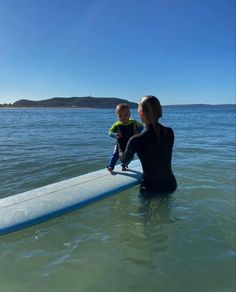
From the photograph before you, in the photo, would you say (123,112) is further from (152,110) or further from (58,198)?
(58,198)

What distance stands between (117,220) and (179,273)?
5.25 ft

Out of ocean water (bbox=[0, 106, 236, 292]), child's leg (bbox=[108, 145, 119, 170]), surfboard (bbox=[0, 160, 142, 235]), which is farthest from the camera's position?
child's leg (bbox=[108, 145, 119, 170])

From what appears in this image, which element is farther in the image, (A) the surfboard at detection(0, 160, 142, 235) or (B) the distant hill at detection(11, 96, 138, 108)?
(B) the distant hill at detection(11, 96, 138, 108)

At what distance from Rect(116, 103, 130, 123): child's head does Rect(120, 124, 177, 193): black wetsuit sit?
1.31 metres

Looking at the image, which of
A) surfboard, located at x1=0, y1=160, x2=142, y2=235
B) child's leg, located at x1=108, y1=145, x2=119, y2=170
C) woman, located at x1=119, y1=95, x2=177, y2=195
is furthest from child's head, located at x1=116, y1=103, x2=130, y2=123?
woman, located at x1=119, y1=95, x2=177, y2=195

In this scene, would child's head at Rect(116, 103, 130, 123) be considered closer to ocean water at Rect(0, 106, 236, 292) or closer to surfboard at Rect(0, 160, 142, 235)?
surfboard at Rect(0, 160, 142, 235)

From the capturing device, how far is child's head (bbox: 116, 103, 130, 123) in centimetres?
546

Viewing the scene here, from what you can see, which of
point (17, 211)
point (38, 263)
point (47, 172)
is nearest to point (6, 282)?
point (38, 263)

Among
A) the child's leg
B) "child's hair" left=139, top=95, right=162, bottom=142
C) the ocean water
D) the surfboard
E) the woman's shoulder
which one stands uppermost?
"child's hair" left=139, top=95, right=162, bottom=142

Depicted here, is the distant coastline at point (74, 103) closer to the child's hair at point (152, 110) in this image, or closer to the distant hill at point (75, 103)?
the distant hill at point (75, 103)

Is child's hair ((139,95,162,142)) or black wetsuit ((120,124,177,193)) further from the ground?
child's hair ((139,95,162,142))

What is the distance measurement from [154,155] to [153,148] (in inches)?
4.3

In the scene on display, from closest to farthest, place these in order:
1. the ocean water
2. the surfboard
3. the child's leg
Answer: the ocean water → the surfboard → the child's leg

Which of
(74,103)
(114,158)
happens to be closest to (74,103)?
(74,103)
